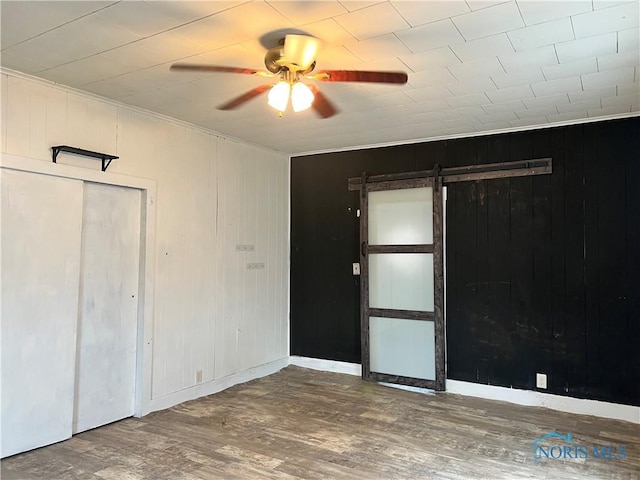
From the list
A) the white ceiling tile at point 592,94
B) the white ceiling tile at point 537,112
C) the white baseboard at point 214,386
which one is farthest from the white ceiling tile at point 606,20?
the white baseboard at point 214,386

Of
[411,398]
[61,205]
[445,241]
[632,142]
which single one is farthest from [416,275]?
[61,205]

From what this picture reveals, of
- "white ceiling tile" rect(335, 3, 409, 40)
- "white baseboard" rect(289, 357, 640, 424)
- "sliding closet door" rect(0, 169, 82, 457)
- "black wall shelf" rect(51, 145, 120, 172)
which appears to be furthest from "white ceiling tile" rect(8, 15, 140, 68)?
"white baseboard" rect(289, 357, 640, 424)

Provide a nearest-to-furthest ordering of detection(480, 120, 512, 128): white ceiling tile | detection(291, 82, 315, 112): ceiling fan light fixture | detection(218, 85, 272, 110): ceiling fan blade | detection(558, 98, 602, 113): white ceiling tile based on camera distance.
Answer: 1. detection(291, 82, 315, 112): ceiling fan light fixture
2. detection(218, 85, 272, 110): ceiling fan blade
3. detection(558, 98, 602, 113): white ceiling tile
4. detection(480, 120, 512, 128): white ceiling tile

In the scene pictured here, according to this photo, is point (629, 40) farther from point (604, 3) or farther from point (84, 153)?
point (84, 153)

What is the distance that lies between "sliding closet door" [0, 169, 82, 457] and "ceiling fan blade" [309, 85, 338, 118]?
77.7 inches

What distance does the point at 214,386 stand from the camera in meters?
4.73

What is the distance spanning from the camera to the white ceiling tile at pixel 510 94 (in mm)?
3482

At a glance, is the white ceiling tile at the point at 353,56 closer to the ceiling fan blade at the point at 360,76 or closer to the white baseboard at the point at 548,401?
the ceiling fan blade at the point at 360,76

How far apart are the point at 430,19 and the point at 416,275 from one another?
119 inches

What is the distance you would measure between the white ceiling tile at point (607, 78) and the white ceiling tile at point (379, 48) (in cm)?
141

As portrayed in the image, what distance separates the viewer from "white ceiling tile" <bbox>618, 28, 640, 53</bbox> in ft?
8.41

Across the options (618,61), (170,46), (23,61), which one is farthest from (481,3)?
(23,61)

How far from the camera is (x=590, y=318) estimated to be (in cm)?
416

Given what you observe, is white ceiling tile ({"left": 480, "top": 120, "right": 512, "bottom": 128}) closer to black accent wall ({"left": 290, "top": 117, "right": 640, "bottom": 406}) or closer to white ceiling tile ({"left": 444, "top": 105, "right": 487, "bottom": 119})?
black accent wall ({"left": 290, "top": 117, "right": 640, "bottom": 406})
